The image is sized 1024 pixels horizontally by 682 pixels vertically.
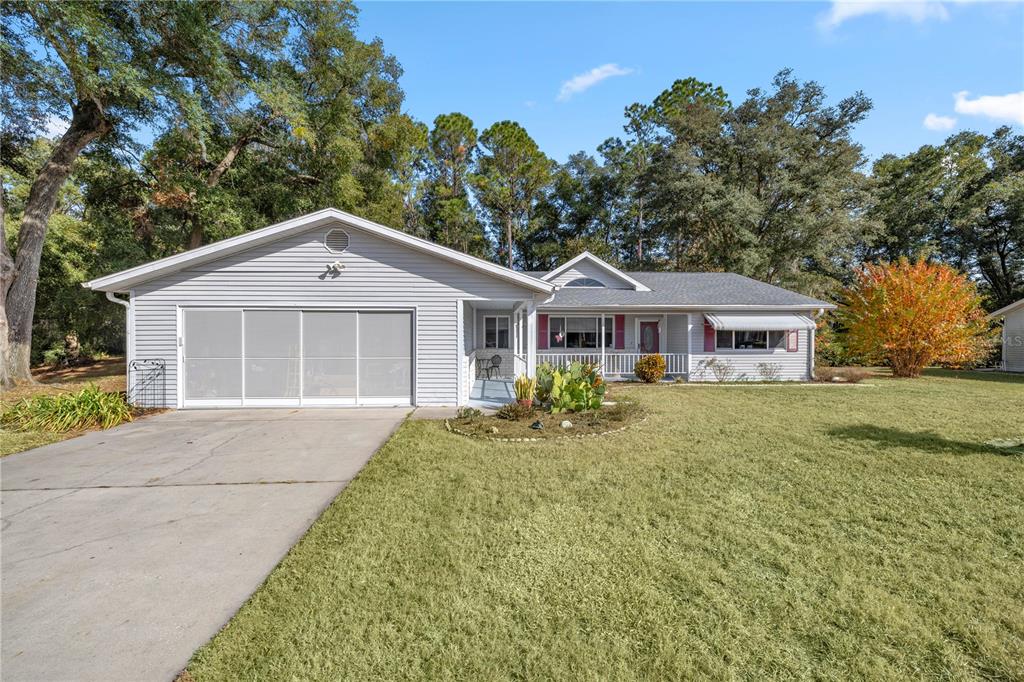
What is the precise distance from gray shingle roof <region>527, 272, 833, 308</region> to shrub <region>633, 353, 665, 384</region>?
190cm

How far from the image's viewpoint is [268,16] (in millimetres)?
15188

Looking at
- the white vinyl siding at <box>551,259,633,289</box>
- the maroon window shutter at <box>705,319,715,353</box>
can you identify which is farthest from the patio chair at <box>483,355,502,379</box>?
the maroon window shutter at <box>705,319,715,353</box>

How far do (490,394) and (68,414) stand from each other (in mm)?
8130

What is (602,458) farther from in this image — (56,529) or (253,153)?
(253,153)

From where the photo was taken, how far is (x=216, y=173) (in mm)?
17531

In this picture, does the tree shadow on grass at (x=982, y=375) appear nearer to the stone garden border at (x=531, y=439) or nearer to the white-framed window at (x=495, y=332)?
the white-framed window at (x=495, y=332)

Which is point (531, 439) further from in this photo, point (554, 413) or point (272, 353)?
point (272, 353)

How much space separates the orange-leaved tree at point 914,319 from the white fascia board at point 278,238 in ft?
44.1

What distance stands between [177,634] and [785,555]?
4.20m

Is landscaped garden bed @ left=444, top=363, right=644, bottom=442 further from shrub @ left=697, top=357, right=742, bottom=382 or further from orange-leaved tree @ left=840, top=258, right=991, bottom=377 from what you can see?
orange-leaved tree @ left=840, top=258, right=991, bottom=377

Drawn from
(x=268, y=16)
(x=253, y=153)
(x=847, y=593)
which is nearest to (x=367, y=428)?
(x=847, y=593)

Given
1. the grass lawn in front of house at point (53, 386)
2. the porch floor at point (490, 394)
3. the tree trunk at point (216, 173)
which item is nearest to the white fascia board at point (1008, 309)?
the porch floor at point (490, 394)

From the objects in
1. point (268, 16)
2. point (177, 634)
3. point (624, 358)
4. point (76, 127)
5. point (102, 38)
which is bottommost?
point (177, 634)

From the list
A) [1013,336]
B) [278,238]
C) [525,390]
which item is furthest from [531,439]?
→ [1013,336]
